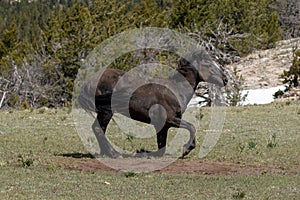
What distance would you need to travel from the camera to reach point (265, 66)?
61000 millimetres

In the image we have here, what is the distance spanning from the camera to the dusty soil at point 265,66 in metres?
56.9

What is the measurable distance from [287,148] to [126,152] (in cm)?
410

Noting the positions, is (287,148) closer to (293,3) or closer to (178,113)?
(178,113)

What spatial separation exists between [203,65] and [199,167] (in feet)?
7.38

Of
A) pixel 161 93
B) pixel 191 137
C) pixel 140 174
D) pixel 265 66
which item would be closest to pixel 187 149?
pixel 191 137

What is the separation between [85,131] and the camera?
757 inches

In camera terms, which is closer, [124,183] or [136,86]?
[124,183]

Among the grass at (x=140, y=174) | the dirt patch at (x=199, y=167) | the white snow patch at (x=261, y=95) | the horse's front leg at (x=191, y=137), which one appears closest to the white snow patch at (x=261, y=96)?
the white snow patch at (x=261, y=95)

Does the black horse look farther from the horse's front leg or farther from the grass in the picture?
the grass

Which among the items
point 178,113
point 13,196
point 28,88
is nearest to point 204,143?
point 178,113

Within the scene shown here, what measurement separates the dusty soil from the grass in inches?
1344

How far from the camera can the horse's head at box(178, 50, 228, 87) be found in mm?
14031

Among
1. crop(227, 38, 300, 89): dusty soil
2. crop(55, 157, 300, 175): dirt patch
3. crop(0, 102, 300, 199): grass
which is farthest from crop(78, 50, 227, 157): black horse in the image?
crop(227, 38, 300, 89): dusty soil

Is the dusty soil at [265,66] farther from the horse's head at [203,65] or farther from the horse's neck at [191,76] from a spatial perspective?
the horse's neck at [191,76]
